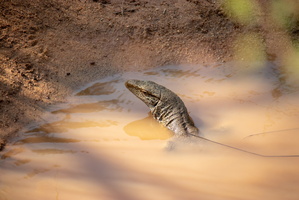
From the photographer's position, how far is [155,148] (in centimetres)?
365

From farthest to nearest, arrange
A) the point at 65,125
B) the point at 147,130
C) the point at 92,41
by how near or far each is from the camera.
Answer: the point at 92,41 → the point at 147,130 → the point at 65,125

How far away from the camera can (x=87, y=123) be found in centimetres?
395

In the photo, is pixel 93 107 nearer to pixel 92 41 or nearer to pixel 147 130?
pixel 147 130

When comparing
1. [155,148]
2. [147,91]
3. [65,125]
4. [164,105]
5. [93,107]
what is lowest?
[155,148]

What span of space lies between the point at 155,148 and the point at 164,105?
708mm

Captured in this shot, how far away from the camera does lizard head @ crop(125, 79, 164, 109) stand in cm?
412

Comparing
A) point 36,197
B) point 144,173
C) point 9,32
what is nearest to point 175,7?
point 9,32

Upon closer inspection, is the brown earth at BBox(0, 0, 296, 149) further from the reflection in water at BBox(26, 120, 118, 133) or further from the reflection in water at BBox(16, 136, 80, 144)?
the reflection in water at BBox(16, 136, 80, 144)

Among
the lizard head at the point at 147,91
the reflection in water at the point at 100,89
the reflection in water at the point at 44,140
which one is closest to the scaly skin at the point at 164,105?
the lizard head at the point at 147,91

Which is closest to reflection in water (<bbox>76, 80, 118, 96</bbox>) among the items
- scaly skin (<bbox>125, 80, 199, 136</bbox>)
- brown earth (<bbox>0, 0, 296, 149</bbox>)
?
brown earth (<bbox>0, 0, 296, 149</bbox>)

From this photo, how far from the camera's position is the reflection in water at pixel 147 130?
12.7ft

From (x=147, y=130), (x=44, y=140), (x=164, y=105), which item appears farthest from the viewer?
(x=164, y=105)

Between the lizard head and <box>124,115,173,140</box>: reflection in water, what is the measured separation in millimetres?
242

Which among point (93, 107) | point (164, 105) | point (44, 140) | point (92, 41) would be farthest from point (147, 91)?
point (92, 41)
